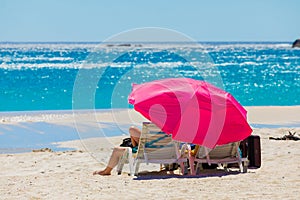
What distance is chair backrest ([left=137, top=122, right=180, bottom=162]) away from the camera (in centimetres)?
830

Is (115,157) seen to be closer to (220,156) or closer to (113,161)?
(113,161)

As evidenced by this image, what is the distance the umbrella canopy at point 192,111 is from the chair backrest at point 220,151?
0.66 feet

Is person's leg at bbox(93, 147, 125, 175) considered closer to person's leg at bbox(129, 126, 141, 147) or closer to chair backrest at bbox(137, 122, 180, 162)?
person's leg at bbox(129, 126, 141, 147)

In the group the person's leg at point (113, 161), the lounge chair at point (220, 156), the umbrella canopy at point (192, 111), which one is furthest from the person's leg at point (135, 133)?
the lounge chair at point (220, 156)

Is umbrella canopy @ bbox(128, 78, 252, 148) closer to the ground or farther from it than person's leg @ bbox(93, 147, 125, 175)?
farther from it

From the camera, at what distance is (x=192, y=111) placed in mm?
8234

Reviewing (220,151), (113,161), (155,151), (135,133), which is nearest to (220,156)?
(220,151)

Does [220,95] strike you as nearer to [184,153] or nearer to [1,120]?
[184,153]

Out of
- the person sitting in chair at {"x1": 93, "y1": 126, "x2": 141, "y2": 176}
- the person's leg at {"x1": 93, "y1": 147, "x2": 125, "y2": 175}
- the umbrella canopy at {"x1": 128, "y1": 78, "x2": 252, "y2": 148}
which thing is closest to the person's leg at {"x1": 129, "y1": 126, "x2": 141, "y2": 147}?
the person sitting in chair at {"x1": 93, "y1": 126, "x2": 141, "y2": 176}

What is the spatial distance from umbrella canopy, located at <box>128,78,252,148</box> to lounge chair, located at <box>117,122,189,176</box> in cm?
31

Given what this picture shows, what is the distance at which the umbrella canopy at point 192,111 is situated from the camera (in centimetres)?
810

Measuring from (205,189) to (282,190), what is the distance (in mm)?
909

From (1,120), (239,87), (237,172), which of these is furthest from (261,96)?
(237,172)

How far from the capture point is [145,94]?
8.41m
